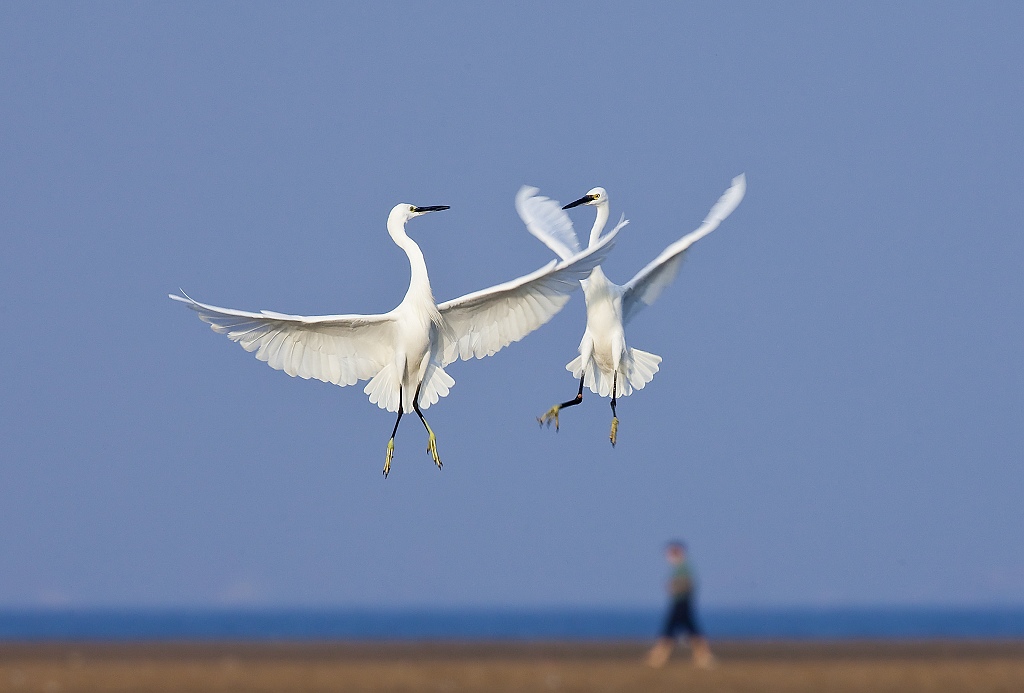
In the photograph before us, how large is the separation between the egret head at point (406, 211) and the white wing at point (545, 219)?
1.33 m

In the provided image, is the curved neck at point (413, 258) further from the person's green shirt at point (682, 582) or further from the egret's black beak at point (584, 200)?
the person's green shirt at point (682, 582)

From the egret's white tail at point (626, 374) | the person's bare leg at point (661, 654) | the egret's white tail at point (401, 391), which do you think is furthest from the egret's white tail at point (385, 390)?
the person's bare leg at point (661, 654)

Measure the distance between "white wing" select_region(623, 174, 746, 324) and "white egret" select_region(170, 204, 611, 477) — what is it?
159cm

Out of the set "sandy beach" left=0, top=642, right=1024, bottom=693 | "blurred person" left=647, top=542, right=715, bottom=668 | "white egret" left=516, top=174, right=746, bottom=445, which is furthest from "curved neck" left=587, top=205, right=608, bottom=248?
"blurred person" left=647, top=542, right=715, bottom=668

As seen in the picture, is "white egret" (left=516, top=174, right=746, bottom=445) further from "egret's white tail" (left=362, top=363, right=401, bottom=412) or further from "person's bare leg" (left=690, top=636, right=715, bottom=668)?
"person's bare leg" (left=690, top=636, right=715, bottom=668)

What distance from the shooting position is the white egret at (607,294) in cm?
2420

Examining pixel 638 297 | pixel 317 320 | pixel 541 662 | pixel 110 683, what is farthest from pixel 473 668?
pixel 638 297

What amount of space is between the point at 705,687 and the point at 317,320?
9167 mm

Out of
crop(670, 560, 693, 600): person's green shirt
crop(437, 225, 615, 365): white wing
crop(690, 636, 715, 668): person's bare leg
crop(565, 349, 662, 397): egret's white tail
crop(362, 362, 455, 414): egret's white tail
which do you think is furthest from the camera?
crop(565, 349, 662, 397): egret's white tail

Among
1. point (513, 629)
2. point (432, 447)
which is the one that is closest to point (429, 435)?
point (432, 447)

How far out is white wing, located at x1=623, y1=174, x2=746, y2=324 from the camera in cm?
2395

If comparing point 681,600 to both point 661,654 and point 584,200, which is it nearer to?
point 661,654

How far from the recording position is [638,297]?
81.3 feet

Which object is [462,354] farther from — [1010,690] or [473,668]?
[1010,690]
